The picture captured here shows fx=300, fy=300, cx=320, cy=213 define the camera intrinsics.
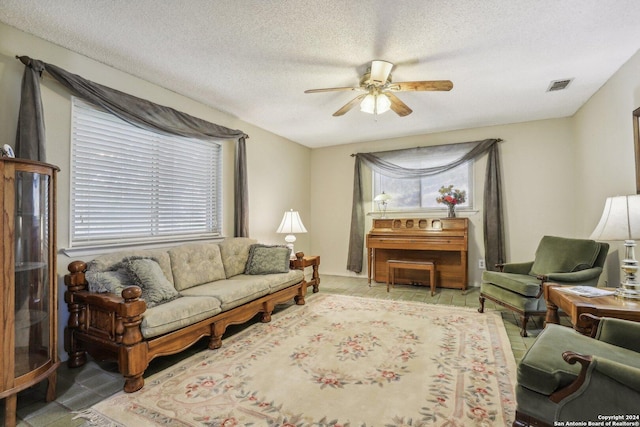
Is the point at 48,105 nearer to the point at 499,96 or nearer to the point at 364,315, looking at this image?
the point at 364,315

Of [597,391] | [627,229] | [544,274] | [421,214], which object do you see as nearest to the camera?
[597,391]

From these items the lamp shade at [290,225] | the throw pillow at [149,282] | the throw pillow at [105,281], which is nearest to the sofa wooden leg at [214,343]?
the throw pillow at [149,282]

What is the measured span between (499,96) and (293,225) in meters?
3.04

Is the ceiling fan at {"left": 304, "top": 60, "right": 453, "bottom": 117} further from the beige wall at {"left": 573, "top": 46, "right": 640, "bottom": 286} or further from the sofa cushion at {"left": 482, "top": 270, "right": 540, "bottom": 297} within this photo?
the sofa cushion at {"left": 482, "top": 270, "right": 540, "bottom": 297}

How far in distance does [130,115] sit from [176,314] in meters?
1.87

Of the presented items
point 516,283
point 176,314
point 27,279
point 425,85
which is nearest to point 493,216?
point 516,283

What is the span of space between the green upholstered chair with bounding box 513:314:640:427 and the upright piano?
9.15 ft

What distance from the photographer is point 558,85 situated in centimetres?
319

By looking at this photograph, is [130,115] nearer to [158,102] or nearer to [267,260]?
[158,102]

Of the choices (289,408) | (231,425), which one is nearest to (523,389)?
(289,408)

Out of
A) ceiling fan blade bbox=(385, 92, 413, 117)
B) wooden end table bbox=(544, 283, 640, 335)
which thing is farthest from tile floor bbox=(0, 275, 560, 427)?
ceiling fan blade bbox=(385, 92, 413, 117)

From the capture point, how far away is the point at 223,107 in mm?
3785

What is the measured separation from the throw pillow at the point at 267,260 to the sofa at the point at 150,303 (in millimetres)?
211

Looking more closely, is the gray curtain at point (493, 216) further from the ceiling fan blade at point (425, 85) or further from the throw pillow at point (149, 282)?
the throw pillow at point (149, 282)
